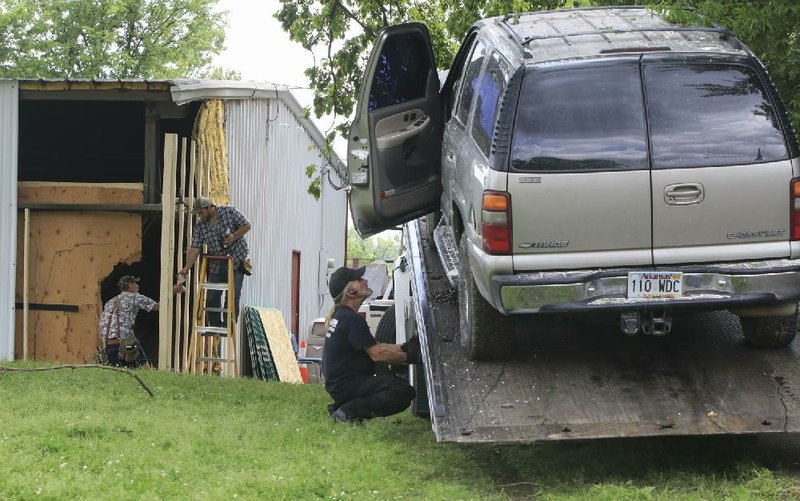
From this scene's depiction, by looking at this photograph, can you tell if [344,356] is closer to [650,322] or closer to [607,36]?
[650,322]

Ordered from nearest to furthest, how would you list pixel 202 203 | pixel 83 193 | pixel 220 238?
1. pixel 202 203
2. pixel 220 238
3. pixel 83 193

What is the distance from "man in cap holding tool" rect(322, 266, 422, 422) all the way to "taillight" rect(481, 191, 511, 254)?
7.09ft

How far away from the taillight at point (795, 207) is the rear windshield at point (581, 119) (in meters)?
0.87

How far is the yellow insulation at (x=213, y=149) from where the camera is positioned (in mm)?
16734

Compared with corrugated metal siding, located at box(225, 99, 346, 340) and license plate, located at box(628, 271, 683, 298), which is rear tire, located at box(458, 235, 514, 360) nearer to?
license plate, located at box(628, 271, 683, 298)

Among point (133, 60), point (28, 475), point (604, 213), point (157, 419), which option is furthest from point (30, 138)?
point (133, 60)

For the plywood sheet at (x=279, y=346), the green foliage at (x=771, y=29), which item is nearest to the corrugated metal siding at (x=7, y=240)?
the plywood sheet at (x=279, y=346)

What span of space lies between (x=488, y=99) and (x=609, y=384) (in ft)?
6.55

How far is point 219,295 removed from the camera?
15.3 meters

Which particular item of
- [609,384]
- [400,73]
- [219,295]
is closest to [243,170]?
[219,295]

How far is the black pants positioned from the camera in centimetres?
879

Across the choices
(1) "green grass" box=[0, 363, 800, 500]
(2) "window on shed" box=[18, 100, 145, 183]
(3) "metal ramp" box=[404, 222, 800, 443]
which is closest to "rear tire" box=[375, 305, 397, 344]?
(1) "green grass" box=[0, 363, 800, 500]

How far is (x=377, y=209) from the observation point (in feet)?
29.5

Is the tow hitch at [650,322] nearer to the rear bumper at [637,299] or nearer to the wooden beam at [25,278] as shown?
the rear bumper at [637,299]
